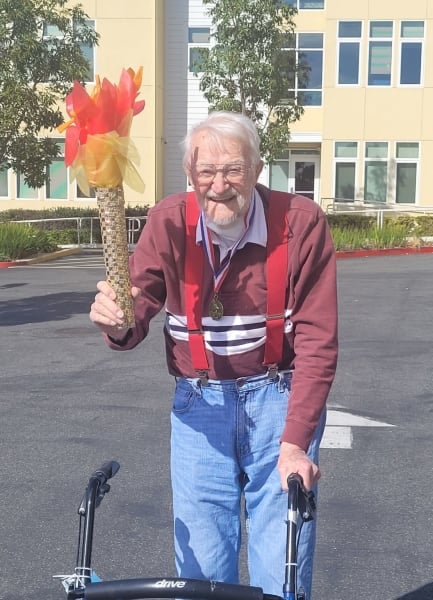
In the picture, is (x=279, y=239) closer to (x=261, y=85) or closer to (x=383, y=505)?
(x=383, y=505)

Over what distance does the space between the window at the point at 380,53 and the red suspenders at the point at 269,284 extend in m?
31.3

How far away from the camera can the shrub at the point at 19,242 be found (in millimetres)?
23297

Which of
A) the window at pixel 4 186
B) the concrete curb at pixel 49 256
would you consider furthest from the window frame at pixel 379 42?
the window at pixel 4 186

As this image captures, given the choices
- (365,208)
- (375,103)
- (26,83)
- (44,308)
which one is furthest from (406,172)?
(44,308)

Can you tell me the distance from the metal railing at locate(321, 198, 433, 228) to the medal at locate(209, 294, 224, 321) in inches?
1142

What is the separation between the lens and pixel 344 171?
33.3 meters

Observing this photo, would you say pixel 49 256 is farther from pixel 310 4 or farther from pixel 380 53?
pixel 310 4

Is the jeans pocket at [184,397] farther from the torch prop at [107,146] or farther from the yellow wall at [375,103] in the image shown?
the yellow wall at [375,103]

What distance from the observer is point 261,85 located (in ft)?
85.6

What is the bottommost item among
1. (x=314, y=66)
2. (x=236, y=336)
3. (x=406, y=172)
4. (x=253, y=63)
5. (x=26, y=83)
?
(x=406, y=172)

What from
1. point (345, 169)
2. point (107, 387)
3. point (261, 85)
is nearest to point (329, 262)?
point (107, 387)

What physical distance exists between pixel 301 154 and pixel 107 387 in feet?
90.7

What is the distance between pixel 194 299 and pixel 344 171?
31.2m

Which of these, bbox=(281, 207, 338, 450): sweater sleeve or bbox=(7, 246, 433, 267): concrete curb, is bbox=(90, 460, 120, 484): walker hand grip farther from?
bbox=(7, 246, 433, 267): concrete curb
